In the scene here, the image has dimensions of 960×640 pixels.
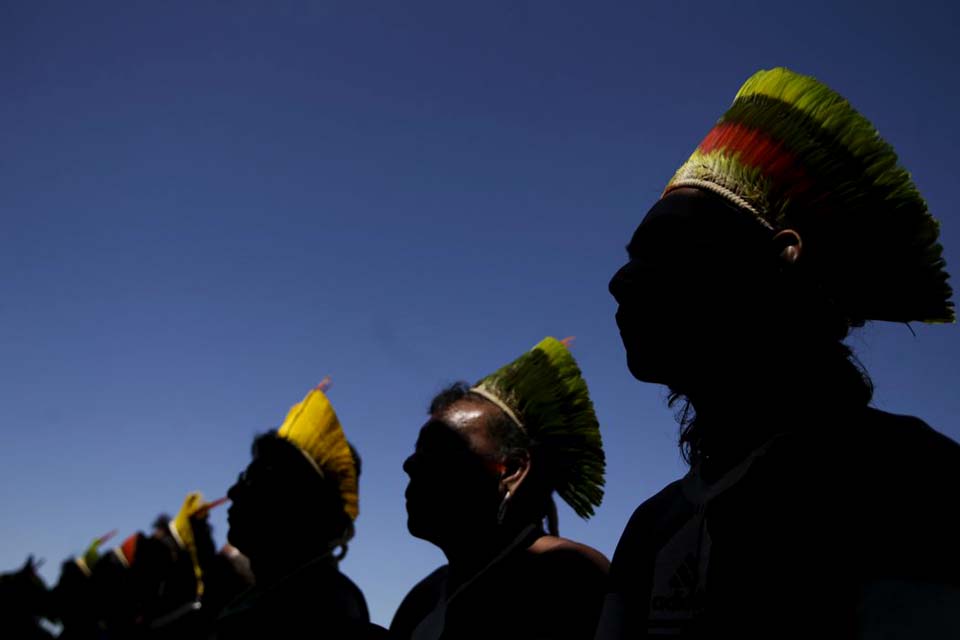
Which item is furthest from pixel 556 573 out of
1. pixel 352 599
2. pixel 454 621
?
pixel 352 599

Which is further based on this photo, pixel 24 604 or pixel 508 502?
pixel 24 604

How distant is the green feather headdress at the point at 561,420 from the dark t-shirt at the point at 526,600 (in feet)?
1.68

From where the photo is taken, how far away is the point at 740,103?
2.03m

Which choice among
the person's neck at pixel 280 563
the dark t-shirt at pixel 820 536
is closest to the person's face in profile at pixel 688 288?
the dark t-shirt at pixel 820 536

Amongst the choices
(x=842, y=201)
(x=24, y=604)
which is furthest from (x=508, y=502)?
(x=24, y=604)

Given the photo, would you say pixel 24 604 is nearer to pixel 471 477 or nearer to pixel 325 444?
pixel 325 444

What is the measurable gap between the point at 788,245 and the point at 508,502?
210cm

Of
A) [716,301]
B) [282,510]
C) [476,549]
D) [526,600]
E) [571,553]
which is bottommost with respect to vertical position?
[526,600]

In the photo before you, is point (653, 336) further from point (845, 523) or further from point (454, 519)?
point (454, 519)

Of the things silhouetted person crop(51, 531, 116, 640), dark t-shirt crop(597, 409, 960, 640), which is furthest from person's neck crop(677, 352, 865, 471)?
silhouetted person crop(51, 531, 116, 640)

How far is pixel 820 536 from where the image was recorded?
124 cm

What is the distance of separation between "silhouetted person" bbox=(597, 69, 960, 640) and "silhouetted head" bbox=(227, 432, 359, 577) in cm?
293

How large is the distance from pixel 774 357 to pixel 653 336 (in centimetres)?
26

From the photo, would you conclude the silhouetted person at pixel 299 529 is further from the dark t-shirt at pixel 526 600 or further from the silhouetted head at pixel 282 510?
the dark t-shirt at pixel 526 600
